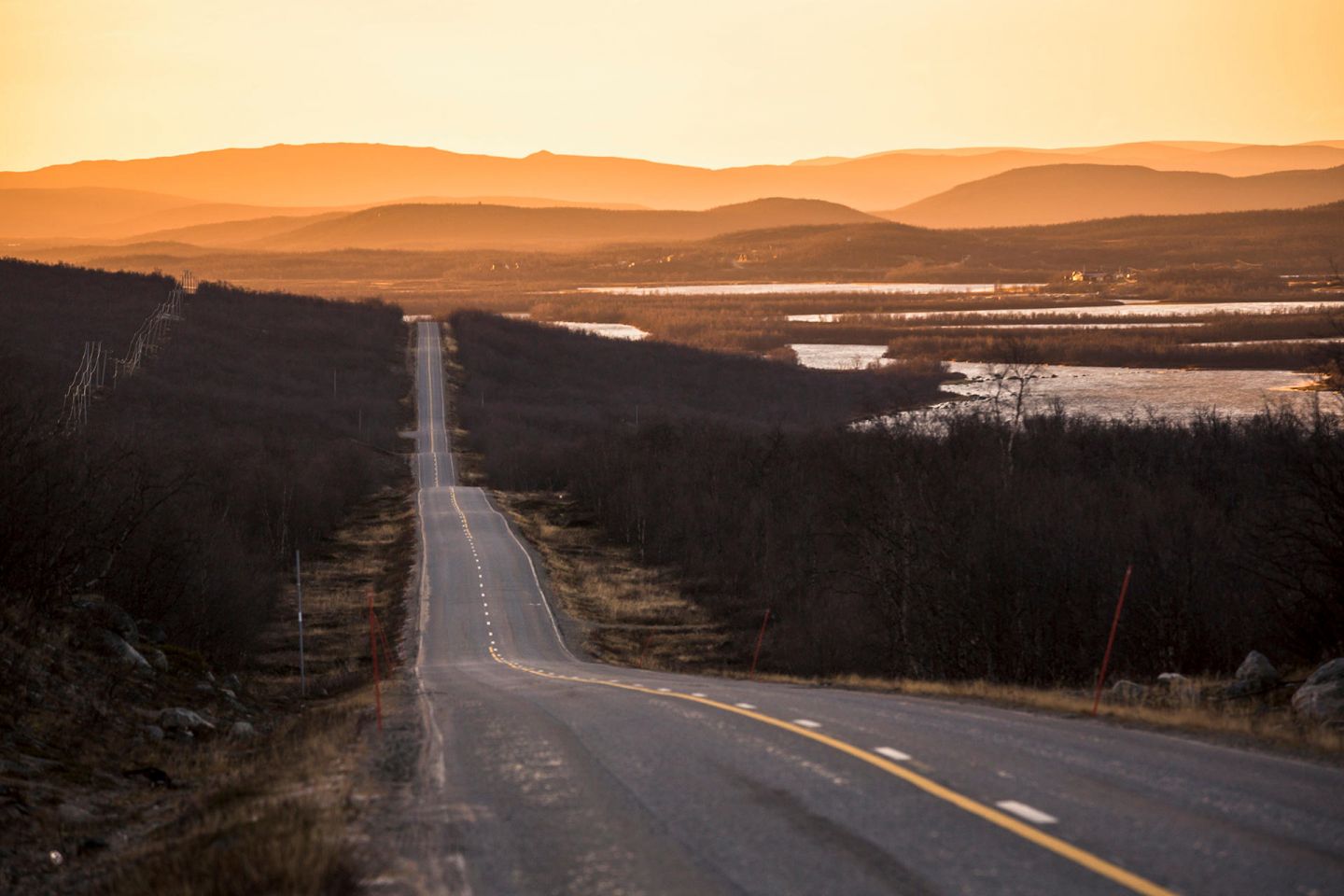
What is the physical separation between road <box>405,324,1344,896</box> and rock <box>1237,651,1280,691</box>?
3569mm

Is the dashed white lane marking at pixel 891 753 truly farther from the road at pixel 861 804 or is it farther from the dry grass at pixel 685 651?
the dry grass at pixel 685 651

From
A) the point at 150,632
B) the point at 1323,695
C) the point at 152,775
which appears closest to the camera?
the point at 1323,695

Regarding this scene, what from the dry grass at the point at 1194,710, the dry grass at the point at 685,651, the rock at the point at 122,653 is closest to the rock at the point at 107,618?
the rock at the point at 122,653

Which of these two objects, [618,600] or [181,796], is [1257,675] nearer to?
[181,796]

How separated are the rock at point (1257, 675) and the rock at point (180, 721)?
15532 millimetres

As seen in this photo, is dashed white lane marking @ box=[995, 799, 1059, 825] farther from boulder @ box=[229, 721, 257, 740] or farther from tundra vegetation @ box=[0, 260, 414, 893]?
boulder @ box=[229, 721, 257, 740]

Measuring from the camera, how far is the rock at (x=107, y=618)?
24.6 metres

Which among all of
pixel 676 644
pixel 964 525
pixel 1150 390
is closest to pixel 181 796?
pixel 964 525

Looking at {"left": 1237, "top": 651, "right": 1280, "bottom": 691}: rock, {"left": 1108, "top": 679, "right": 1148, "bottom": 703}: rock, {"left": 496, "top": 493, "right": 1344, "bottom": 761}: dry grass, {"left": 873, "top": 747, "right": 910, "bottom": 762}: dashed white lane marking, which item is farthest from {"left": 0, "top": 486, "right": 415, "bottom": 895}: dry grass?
{"left": 1237, "top": 651, "right": 1280, "bottom": 691}: rock

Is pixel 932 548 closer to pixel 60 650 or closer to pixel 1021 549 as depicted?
pixel 1021 549

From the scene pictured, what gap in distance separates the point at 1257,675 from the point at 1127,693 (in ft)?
5.92

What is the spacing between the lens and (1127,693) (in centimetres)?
1903

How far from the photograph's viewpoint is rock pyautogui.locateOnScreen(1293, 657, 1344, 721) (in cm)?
1534

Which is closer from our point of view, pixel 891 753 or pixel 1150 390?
pixel 891 753
